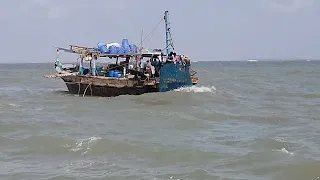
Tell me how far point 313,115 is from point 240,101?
633cm

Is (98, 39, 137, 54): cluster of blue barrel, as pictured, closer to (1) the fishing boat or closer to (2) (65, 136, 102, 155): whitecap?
(1) the fishing boat

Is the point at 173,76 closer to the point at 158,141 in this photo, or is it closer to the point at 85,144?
the point at 158,141

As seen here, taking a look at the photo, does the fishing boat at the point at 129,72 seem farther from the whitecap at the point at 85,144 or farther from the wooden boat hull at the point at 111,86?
the whitecap at the point at 85,144

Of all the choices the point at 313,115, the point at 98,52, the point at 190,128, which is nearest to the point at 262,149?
the point at 190,128

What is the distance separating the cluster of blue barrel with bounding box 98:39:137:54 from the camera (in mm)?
25688

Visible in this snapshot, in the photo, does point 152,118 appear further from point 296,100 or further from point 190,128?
point 296,100

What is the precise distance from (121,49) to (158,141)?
12.9 meters

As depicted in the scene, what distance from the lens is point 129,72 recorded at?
83.7 ft

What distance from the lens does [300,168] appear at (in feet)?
34.7

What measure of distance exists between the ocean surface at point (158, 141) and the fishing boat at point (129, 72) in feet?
5.69

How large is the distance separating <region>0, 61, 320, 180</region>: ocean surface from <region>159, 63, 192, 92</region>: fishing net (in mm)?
1605

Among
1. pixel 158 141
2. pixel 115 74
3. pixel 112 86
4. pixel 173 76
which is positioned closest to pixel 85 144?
pixel 158 141

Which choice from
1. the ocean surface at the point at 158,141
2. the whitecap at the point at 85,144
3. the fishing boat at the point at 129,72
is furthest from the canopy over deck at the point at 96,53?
the whitecap at the point at 85,144

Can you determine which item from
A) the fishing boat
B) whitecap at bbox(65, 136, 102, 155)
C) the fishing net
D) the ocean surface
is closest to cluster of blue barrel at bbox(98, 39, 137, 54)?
the fishing boat
